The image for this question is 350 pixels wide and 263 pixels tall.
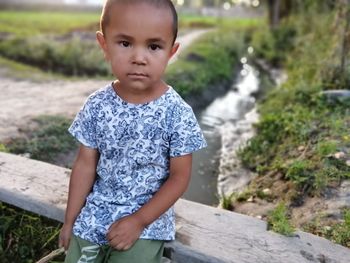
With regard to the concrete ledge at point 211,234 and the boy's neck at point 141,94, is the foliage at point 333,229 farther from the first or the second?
the boy's neck at point 141,94

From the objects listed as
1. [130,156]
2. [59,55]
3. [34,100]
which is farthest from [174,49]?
[59,55]

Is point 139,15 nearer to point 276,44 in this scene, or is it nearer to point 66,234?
point 66,234

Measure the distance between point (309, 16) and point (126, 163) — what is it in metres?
10.5

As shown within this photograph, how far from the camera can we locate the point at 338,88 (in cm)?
550

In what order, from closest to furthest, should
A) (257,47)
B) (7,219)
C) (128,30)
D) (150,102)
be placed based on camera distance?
(128,30) < (150,102) < (7,219) < (257,47)

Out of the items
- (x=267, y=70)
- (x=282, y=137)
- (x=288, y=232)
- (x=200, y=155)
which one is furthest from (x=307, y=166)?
(x=267, y=70)

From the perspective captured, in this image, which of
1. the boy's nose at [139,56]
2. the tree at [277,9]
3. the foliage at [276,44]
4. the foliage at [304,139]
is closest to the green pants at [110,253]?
the boy's nose at [139,56]

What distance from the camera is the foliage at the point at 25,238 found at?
7.93ft

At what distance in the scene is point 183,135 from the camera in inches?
69.4

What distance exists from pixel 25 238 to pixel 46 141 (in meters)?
1.96

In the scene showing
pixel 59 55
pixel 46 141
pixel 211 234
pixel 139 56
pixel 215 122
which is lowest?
pixel 215 122

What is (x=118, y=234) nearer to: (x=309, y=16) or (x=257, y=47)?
(x=309, y=16)

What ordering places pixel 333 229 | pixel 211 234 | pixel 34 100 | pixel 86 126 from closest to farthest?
pixel 86 126, pixel 211 234, pixel 333 229, pixel 34 100

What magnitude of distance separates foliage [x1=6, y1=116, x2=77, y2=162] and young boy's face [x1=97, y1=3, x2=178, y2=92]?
2551mm
